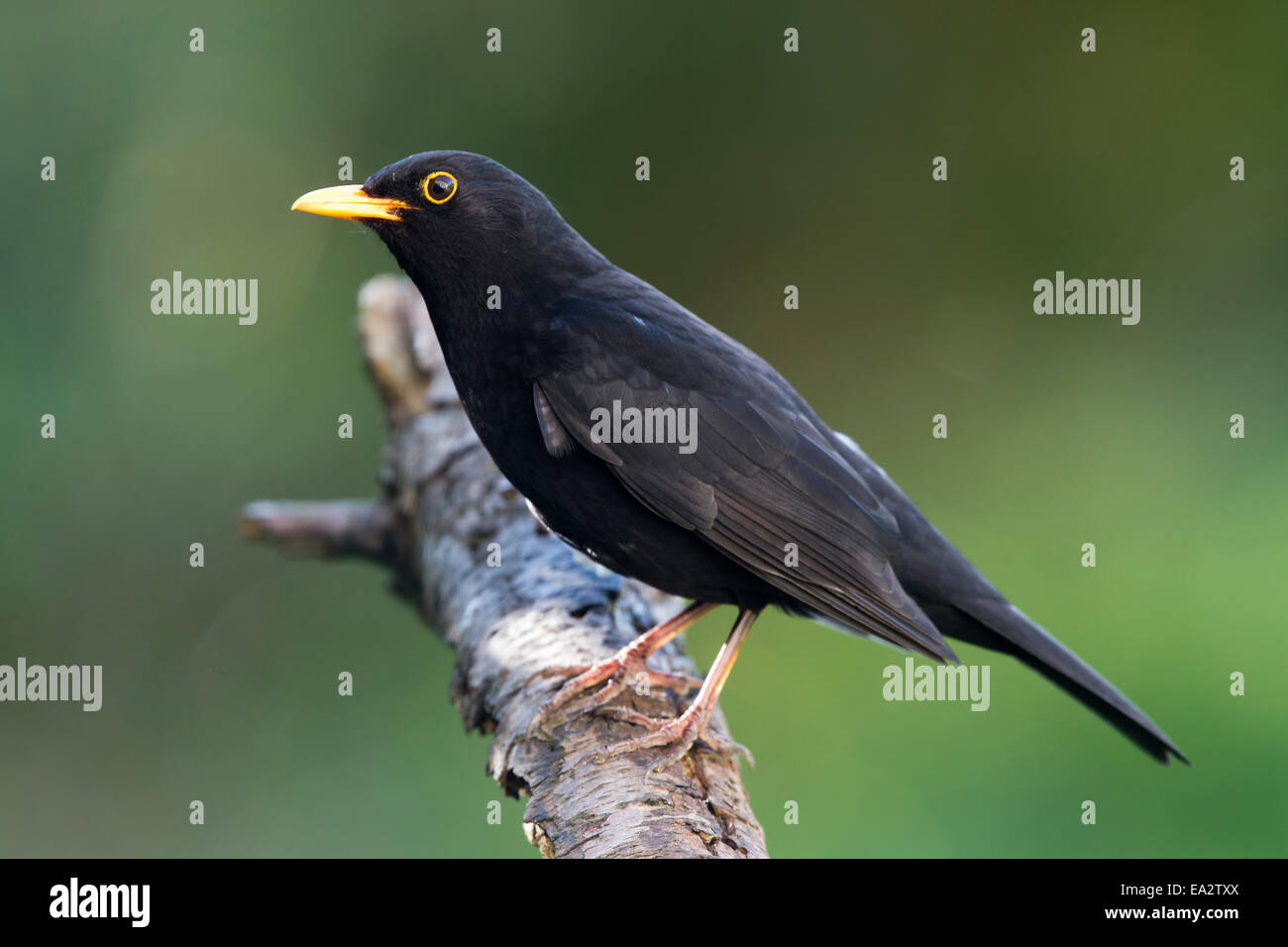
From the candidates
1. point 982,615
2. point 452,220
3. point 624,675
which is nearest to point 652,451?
point 624,675

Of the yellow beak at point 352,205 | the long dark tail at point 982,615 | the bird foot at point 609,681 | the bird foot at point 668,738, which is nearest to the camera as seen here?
the bird foot at point 668,738

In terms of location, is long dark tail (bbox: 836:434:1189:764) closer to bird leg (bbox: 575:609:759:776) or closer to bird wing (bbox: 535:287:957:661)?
bird wing (bbox: 535:287:957:661)

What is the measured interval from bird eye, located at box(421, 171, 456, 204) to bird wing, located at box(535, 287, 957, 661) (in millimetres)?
505

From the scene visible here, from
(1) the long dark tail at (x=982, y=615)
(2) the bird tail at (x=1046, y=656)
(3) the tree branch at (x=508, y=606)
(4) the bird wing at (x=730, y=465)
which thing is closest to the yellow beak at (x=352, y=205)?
(4) the bird wing at (x=730, y=465)

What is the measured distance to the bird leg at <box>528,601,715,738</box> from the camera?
10.4ft

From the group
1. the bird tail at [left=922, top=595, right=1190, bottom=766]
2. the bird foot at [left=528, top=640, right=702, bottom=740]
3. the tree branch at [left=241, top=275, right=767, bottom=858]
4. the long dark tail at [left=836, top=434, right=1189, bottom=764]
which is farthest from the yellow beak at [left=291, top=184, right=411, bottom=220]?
the bird tail at [left=922, top=595, right=1190, bottom=766]

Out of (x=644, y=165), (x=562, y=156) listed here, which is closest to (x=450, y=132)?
(x=562, y=156)

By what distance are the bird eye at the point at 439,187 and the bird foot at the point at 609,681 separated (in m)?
1.38

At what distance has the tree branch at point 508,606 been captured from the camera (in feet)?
8.95

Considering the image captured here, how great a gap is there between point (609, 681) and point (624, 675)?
5 centimetres

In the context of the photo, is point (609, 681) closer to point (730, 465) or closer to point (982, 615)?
point (730, 465)

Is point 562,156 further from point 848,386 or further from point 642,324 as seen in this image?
point 642,324

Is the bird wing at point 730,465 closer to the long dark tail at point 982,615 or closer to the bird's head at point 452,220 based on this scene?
the long dark tail at point 982,615

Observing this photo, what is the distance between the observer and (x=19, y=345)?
22.8 feet
